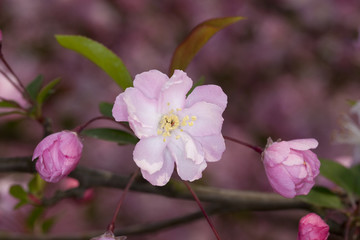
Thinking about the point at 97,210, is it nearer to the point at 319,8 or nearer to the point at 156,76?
the point at 319,8

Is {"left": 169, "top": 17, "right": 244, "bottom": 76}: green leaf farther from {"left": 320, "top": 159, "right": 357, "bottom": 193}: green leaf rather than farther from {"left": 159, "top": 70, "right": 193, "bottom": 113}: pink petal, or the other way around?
{"left": 320, "top": 159, "right": 357, "bottom": 193}: green leaf

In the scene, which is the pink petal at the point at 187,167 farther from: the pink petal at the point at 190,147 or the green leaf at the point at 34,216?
the green leaf at the point at 34,216

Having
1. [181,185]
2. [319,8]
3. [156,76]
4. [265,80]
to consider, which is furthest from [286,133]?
[156,76]

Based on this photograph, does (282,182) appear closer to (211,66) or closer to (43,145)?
(43,145)

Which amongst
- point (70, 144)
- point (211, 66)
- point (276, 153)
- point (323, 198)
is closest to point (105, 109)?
point (70, 144)

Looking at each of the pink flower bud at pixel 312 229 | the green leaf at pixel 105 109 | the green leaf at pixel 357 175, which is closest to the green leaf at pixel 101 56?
the green leaf at pixel 105 109

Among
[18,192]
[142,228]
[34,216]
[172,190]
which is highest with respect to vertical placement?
[172,190]
